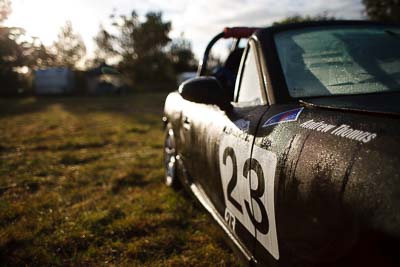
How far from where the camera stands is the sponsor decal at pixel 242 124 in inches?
61.8

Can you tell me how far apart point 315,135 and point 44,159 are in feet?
16.9

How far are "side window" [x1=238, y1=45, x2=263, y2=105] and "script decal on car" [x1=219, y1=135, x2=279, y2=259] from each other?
26 cm

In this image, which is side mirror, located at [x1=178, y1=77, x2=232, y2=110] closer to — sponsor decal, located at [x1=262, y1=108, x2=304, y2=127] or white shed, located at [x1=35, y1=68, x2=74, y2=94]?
sponsor decal, located at [x1=262, y1=108, x2=304, y2=127]

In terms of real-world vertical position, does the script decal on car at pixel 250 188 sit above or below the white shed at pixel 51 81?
above

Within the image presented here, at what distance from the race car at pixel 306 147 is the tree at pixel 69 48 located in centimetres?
3666

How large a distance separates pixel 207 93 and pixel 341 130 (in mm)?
1011

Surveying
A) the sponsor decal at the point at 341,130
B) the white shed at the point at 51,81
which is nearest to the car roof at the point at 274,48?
the sponsor decal at the point at 341,130

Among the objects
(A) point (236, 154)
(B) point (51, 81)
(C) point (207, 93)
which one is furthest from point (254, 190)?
(B) point (51, 81)

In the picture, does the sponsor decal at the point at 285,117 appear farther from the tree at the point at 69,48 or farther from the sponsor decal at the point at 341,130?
the tree at the point at 69,48

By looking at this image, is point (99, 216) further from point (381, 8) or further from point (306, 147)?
point (381, 8)

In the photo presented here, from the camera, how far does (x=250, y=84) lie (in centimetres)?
196

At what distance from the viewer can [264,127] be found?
1394mm

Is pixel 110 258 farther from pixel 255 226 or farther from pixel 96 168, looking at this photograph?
pixel 96 168

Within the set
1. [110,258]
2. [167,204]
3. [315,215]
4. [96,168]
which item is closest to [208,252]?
[110,258]
